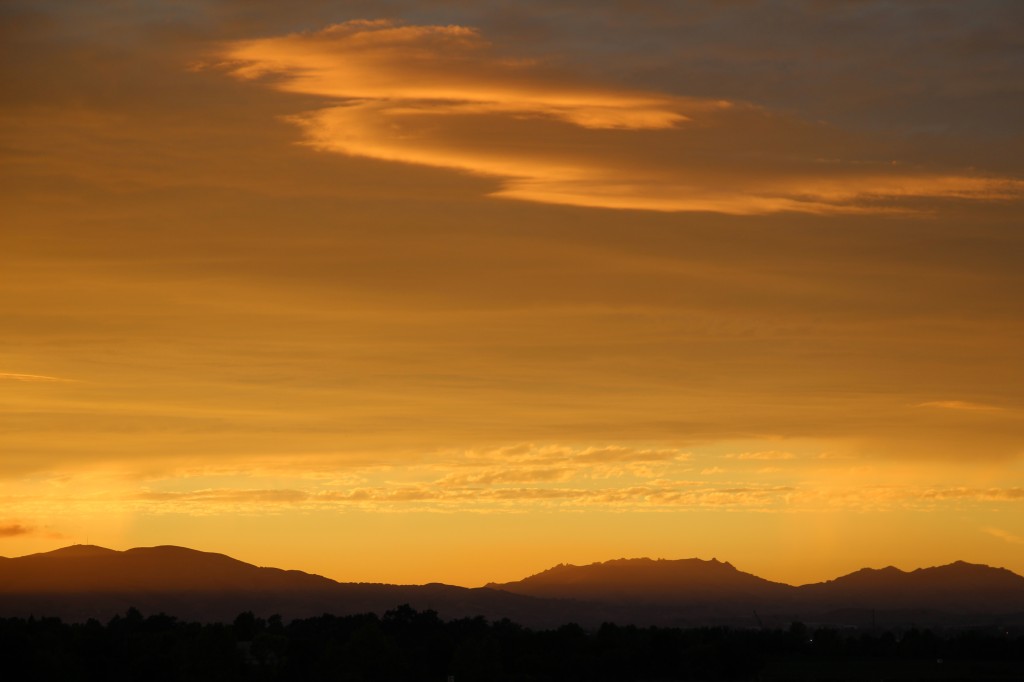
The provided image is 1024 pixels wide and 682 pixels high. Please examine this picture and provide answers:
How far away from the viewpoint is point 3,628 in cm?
19100

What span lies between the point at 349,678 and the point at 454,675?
14.1 metres

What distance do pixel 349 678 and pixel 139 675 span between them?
28186mm

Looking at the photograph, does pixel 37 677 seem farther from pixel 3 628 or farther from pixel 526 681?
pixel 526 681

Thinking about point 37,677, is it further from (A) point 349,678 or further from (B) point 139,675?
(A) point 349,678

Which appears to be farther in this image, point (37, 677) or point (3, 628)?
point (3, 628)

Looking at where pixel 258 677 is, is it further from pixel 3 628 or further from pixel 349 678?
pixel 3 628

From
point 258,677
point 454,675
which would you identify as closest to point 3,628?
point 258,677

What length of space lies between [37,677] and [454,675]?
53.7 meters

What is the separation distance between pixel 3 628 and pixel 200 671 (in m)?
25.8

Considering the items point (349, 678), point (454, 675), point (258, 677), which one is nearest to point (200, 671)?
point (258, 677)

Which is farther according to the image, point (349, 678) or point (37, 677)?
point (349, 678)

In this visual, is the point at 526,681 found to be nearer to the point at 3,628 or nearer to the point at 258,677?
the point at 258,677

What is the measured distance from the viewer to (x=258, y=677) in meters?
195

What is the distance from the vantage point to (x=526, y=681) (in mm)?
194625
